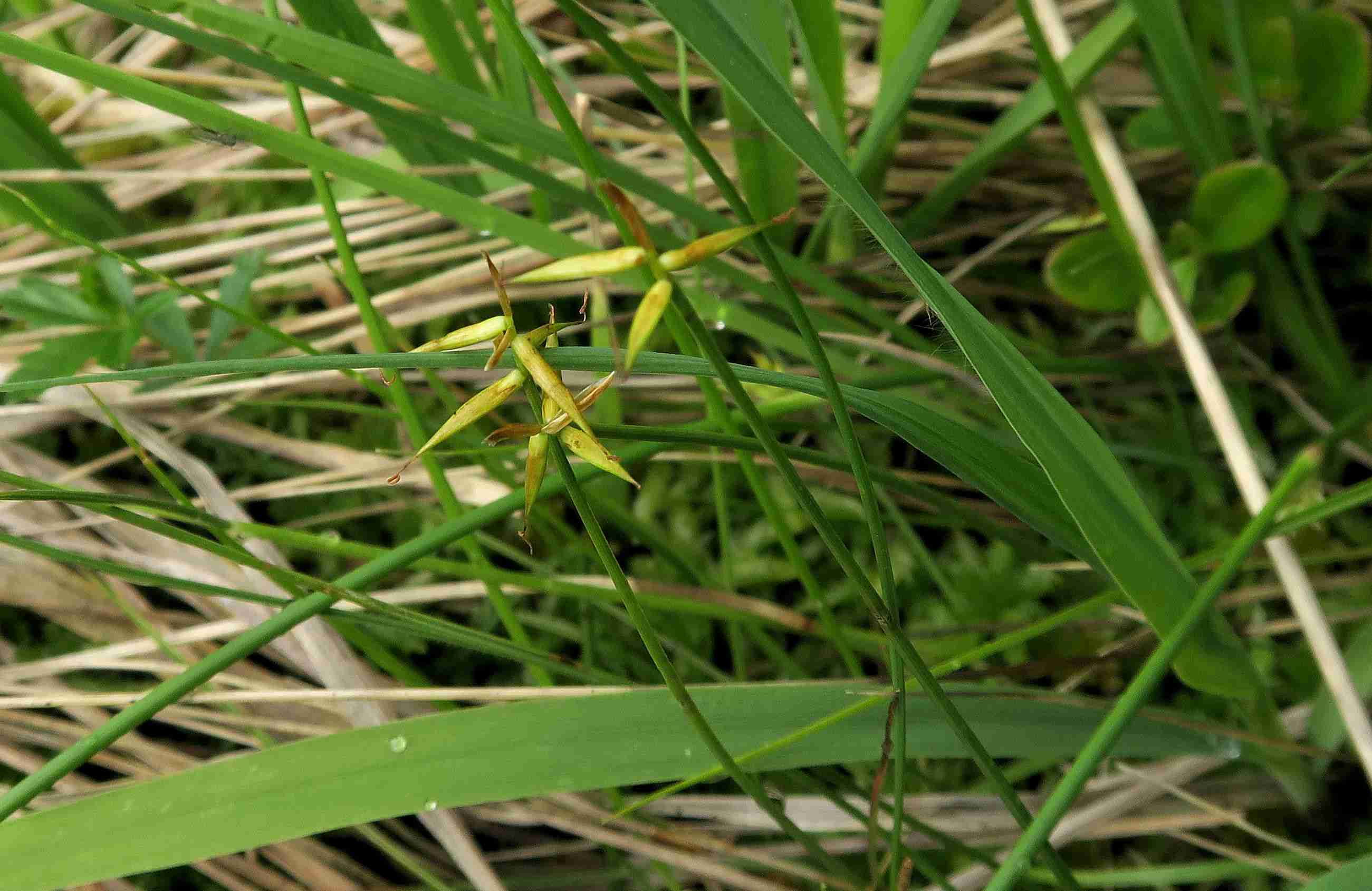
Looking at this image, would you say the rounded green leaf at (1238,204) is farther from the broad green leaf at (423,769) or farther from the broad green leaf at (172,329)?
the broad green leaf at (172,329)

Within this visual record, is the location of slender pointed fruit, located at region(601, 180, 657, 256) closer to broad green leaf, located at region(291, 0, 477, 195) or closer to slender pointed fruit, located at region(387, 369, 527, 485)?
slender pointed fruit, located at region(387, 369, 527, 485)

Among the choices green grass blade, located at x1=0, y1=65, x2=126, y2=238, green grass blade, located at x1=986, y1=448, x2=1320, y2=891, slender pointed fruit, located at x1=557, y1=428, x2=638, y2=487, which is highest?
green grass blade, located at x1=0, y1=65, x2=126, y2=238

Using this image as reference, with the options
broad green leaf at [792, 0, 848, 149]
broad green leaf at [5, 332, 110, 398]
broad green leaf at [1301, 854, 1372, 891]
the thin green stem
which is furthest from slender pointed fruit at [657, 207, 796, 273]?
broad green leaf at [5, 332, 110, 398]

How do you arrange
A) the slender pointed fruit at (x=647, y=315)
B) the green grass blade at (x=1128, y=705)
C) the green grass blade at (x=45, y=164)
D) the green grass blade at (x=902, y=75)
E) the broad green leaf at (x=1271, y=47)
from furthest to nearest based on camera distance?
the green grass blade at (x=45, y=164) < the broad green leaf at (x=1271, y=47) < the green grass blade at (x=902, y=75) < the green grass blade at (x=1128, y=705) < the slender pointed fruit at (x=647, y=315)

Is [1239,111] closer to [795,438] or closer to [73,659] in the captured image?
[795,438]

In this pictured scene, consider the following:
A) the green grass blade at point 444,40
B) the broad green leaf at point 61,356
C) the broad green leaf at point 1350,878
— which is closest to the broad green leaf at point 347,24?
the green grass blade at point 444,40
